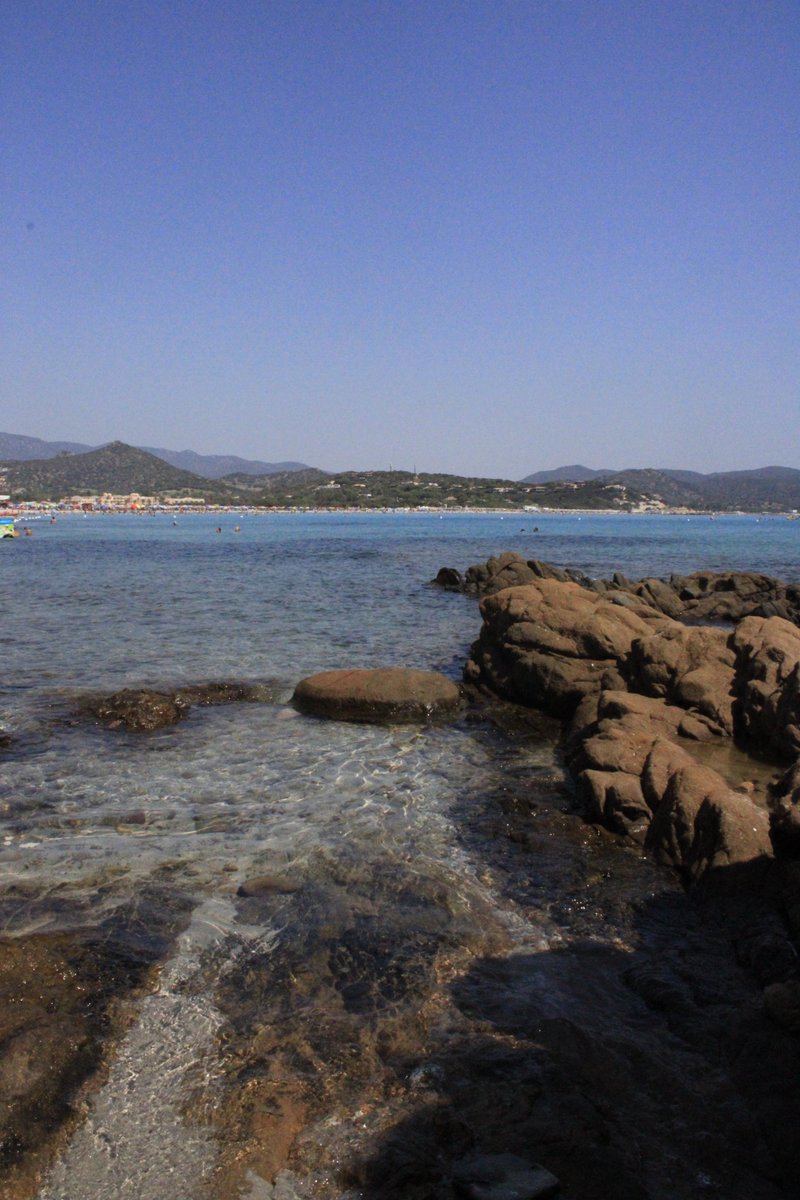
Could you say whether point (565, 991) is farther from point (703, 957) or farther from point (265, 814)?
point (265, 814)

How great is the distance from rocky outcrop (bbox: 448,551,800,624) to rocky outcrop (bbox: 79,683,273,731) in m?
12.3

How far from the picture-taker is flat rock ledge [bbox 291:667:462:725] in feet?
40.9

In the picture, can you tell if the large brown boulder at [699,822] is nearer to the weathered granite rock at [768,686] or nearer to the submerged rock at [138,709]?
the weathered granite rock at [768,686]

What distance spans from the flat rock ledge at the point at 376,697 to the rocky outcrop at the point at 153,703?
1.22 metres

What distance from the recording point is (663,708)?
1083cm

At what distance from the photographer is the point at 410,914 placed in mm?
6422

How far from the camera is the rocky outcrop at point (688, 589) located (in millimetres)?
26406

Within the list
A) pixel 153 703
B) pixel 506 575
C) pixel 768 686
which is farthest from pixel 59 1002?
pixel 506 575

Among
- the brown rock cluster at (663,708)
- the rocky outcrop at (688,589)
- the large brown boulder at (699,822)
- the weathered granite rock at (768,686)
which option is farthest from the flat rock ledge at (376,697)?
the rocky outcrop at (688,589)

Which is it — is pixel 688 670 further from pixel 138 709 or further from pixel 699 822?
pixel 138 709

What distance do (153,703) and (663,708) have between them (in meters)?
7.64

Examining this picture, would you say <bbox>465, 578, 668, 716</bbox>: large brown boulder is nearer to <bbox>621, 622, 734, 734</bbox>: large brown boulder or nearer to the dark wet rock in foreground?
<bbox>621, 622, 734, 734</bbox>: large brown boulder

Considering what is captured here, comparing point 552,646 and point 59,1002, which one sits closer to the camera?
point 59,1002

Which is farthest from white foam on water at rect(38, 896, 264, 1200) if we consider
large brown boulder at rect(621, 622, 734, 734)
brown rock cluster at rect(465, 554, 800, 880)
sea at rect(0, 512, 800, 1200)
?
large brown boulder at rect(621, 622, 734, 734)
